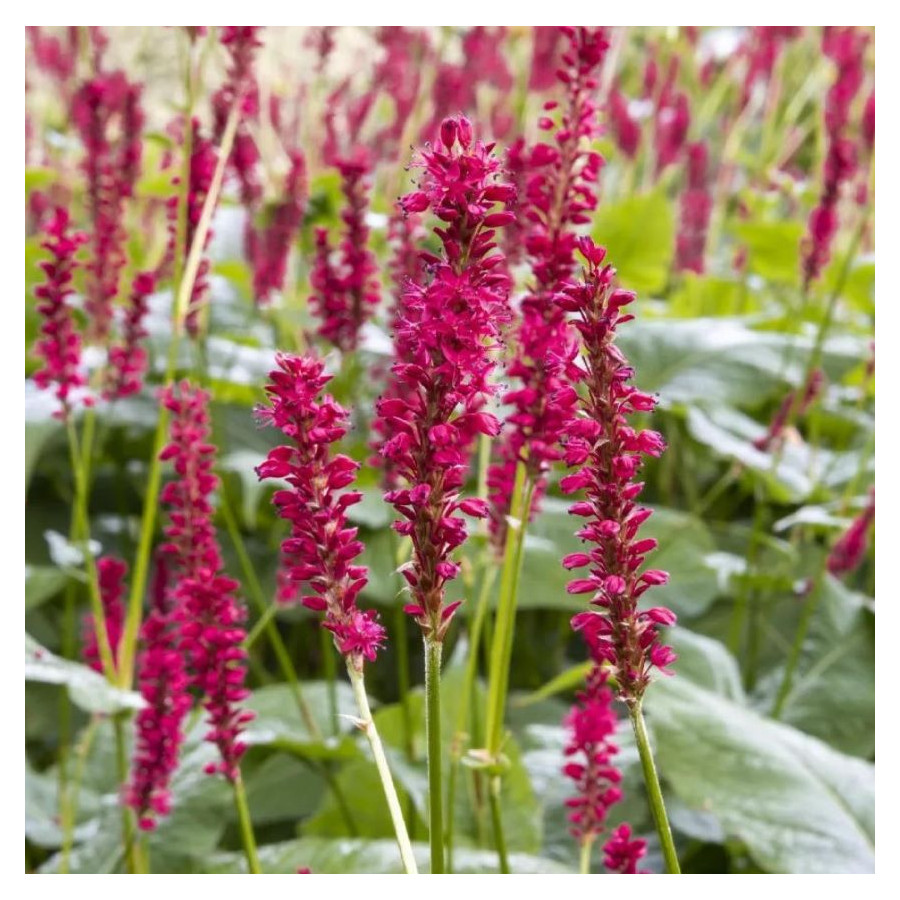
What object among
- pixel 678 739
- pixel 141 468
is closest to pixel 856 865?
pixel 678 739

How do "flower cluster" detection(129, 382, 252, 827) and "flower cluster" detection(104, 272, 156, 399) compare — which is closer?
"flower cluster" detection(129, 382, 252, 827)

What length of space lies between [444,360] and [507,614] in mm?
481

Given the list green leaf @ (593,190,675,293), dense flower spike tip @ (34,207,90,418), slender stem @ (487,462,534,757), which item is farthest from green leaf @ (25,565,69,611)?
green leaf @ (593,190,675,293)

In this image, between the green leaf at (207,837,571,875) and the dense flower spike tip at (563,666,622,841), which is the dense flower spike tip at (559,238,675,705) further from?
the green leaf at (207,837,571,875)

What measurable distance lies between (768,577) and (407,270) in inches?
33.2

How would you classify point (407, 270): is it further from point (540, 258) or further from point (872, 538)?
point (872, 538)

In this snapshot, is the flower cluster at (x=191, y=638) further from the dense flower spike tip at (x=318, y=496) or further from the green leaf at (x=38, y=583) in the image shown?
the green leaf at (x=38, y=583)

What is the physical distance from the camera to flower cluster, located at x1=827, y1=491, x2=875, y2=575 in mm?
1683

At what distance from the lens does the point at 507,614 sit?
1.08m

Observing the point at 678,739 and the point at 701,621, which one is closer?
the point at 678,739

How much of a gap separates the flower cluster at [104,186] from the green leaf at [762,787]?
0.92 metres

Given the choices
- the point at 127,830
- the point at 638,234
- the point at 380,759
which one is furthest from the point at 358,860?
the point at 638,234

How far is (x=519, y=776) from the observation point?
4.92 ft

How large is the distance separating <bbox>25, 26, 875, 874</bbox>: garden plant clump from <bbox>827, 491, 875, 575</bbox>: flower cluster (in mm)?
17
